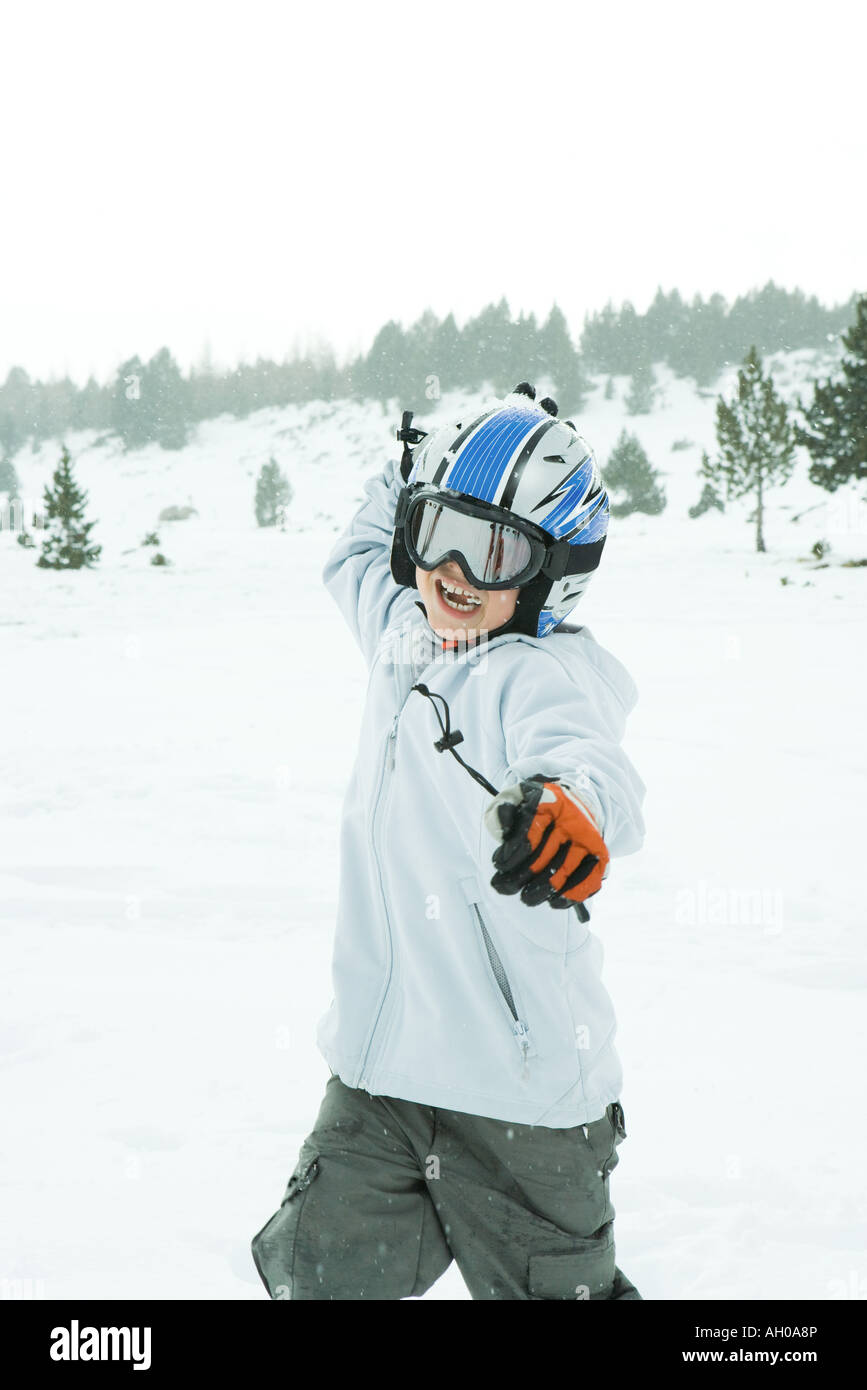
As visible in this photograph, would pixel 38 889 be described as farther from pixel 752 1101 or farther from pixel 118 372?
pixel 118 372

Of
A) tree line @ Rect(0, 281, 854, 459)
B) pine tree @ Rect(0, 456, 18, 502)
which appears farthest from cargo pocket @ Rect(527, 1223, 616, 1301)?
tree line @ Rect(0, 281, 854, 459)

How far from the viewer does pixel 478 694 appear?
1.85 m

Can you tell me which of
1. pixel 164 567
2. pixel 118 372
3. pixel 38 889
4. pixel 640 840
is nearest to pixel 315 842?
pixel 38 889

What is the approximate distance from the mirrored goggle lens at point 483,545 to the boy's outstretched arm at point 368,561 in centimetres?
44

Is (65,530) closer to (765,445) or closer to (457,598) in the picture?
(765,445)

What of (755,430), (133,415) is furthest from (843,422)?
(133,415)

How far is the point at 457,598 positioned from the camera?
2.00m

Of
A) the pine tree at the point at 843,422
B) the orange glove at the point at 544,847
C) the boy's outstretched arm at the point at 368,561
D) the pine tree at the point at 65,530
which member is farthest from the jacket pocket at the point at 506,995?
the pine tree at the point at 843,422

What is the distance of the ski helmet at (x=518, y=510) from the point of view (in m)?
1.92

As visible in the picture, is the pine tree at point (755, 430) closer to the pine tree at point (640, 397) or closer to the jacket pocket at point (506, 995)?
the jacket pocket at point (506, 995)

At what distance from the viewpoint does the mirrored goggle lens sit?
6.33ft

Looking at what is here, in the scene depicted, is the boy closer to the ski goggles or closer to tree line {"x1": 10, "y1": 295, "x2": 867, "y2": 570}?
the ski goggles

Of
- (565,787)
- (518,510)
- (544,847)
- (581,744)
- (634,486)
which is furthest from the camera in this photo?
(634,486)

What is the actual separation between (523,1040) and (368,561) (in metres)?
1.22
